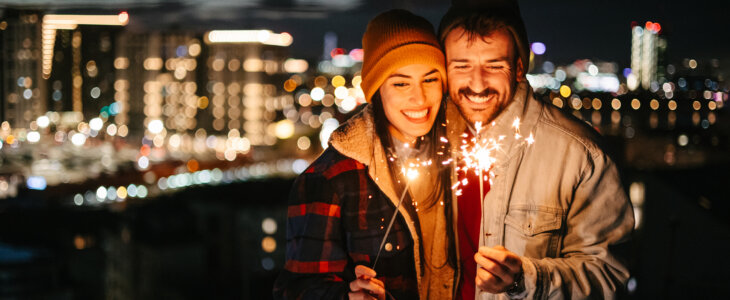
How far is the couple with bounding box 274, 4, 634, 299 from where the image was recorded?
273cm

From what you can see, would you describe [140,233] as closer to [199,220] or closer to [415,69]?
[199,220]

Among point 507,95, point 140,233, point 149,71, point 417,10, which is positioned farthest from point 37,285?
point 149,71

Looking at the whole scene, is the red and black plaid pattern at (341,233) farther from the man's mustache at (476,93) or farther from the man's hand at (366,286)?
the man's mustache at (476,93)

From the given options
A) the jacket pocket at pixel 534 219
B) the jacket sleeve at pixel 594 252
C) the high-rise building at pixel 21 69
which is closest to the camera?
the jacket sleeve at pixel 594 252

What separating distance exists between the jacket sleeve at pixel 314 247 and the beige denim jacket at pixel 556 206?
763 millimetres

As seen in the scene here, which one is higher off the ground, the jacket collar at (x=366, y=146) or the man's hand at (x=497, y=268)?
the jacket collar at (x=366, y=146)

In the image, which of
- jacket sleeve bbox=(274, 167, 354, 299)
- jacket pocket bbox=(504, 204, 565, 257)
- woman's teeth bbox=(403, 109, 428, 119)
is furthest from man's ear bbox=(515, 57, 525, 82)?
jacket sleeve bbox=(274, 167, 354, 299)

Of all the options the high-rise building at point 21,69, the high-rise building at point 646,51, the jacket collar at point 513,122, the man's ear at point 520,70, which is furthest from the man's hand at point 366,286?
the high-rise building at point 21,69

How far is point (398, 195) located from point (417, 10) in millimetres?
1702

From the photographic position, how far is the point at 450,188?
3062 millimetres

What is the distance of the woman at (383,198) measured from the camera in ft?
9.52

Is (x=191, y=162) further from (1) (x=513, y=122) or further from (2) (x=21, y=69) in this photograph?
(1) (x=513, y=122)

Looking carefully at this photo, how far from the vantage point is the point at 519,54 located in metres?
2.95

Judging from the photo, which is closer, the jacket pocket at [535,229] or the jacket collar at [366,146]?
the jacket pocket at [535,229]
